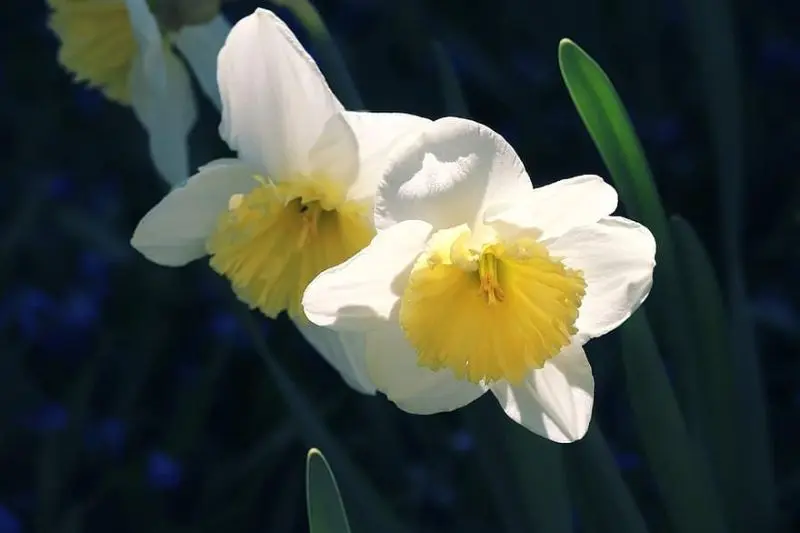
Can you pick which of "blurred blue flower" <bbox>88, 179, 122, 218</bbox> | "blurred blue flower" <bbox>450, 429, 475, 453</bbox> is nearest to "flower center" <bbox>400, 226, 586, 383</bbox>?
"blurred blue flower" <bbox>450, 429, 475, 453</bbox>

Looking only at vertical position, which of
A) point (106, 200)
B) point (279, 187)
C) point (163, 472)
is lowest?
point (163, 472)

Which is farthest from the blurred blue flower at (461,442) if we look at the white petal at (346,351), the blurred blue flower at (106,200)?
the blurred blue flower at (106,200)

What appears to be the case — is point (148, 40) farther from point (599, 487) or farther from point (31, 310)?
point (31, 310)

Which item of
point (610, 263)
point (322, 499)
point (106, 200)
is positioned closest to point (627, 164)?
point (610, 263)

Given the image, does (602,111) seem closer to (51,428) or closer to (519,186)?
(519,186)

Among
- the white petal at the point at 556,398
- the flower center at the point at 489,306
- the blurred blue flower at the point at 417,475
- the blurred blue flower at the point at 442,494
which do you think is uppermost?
the flower center at the point at 489,306

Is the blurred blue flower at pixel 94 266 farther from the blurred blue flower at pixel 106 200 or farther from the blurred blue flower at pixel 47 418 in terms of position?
the blurred blue flower at pixel 47 418

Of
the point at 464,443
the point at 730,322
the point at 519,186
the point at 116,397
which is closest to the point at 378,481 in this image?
the point at 464,443

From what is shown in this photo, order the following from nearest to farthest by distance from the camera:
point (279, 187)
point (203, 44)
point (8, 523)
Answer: point (279, 187) < point (203, 44) < point (8, 523)
